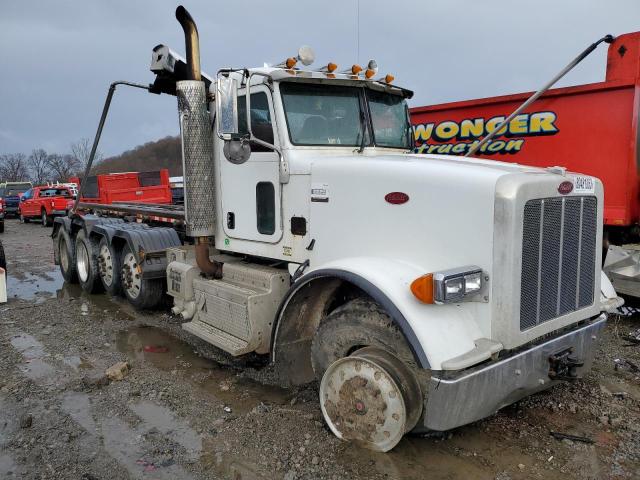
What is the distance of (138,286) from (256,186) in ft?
10.4

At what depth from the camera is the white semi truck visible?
3129 mm

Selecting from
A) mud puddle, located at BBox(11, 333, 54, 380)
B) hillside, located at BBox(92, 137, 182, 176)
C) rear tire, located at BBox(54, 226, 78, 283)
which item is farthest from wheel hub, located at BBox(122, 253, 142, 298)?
hillside, located at BBox(92, 137, 182, 176)

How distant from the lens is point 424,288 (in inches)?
120

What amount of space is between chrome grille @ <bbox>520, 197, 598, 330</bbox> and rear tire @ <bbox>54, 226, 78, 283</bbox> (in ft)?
25.5

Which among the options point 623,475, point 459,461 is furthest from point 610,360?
point 459,461

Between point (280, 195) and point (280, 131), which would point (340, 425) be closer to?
point (280, 195)

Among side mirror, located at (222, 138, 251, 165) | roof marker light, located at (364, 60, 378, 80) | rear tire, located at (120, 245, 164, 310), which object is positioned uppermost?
roof marker light, located at (364, 60, 378, 80)

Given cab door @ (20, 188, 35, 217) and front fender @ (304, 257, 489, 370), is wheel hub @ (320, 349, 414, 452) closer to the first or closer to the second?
front fender @ (304, 257, 489, 370)

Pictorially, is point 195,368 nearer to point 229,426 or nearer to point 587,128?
point 229,426

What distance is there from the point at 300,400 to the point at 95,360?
235cm

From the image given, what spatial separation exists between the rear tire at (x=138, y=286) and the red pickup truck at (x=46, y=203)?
1596 centimetres

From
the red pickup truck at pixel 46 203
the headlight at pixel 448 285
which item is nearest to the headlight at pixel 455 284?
the headlight at pixel 448 285

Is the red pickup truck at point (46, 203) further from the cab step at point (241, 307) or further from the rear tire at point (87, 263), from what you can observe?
the cab step at point (241, 307)

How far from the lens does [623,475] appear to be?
328cm
